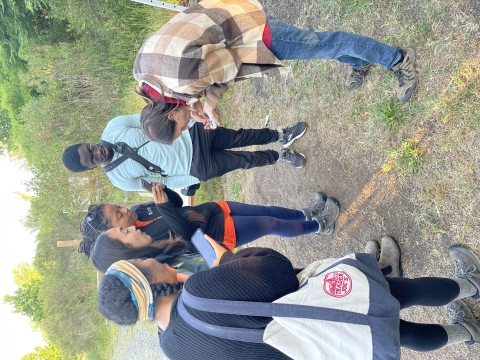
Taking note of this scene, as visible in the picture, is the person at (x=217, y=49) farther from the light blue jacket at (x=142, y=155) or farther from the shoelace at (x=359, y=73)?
the light blue jacket at (x=142, y=155)

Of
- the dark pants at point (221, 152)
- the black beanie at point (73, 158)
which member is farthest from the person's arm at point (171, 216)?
the black beanie at point (73, 158)

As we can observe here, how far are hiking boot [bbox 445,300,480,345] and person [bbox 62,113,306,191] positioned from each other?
2.06 m

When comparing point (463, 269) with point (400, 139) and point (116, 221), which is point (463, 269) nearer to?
point (400, 139)

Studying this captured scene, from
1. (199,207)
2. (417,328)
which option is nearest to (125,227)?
(199,207)

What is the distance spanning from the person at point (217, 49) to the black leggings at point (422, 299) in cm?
142

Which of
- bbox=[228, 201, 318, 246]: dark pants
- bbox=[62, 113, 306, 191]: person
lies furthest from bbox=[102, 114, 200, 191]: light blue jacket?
bbox=[228, 201, 318, 246]: dark pants

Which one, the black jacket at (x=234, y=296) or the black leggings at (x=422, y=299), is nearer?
the black jacket at (x=234, y=296)

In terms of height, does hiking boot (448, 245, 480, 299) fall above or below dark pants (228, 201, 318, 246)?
above

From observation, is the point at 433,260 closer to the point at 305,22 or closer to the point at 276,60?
the point at 276,60

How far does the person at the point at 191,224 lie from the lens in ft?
7.78

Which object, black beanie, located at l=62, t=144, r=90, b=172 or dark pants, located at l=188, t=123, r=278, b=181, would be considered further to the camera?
dark pants, located at l=188, t=123, r=278, b=181

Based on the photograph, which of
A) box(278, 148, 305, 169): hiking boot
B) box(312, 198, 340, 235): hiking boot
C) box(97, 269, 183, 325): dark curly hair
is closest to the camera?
box(97, 269, 183, 325): dark curly hair

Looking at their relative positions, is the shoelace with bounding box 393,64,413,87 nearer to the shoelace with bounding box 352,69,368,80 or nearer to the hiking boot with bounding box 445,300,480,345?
the shoelace with bounding box 352,69,368,80

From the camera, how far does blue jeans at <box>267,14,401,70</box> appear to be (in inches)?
84.4
